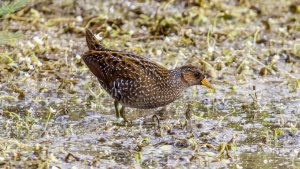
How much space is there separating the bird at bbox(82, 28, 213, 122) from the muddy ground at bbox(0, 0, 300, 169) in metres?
0.22

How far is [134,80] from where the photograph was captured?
827 cm

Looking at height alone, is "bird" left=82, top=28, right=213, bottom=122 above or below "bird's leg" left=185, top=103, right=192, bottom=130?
above

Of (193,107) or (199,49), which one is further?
(199,49)

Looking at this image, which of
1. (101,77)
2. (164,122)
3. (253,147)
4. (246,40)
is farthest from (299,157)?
(246,40)

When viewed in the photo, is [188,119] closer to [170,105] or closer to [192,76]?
[192,76]

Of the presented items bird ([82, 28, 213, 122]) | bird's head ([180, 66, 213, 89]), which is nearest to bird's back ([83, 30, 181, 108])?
bird ([82, 28, 213, 122])

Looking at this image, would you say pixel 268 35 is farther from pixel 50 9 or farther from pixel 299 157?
pixel 299 157

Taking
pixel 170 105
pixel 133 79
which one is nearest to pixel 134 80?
pixel 133 79

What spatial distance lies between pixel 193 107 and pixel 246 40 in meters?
2.58

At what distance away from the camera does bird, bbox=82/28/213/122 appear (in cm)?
823

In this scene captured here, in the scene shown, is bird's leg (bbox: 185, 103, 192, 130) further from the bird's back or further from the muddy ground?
the bird's back

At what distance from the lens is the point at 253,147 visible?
7.63 metres

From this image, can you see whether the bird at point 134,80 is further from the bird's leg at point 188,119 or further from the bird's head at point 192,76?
the bird's leg at point 188,119

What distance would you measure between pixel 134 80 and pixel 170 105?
0.87 metres
